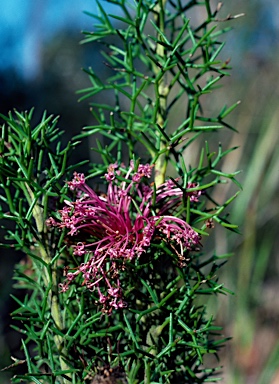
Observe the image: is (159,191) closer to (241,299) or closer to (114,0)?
(114,0)

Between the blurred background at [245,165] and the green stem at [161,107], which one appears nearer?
the green stem at [161,107]

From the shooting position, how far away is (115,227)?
25 cm

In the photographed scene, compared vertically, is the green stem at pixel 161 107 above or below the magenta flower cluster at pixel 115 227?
above

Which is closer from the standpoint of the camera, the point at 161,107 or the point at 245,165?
the point at 161,107

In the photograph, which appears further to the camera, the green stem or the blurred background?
the blurred background

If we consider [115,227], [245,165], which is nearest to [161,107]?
[115,227]

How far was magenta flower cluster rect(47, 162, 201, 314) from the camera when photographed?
231 mm

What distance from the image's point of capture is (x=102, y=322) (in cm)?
28

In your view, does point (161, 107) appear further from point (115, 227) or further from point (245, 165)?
point (245, 165)

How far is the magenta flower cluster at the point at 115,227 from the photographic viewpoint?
0.23 m

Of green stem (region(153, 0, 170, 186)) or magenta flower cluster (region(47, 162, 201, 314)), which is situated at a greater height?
green stem (region(153, 0, 170, 186))

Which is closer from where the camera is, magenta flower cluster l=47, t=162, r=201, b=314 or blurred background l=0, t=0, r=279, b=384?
magenta flower cluster l=47, t=162, r=201, b=314

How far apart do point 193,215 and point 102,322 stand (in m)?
0.08

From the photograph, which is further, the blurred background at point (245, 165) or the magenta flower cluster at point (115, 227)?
the blurred background at point (245, 165)
